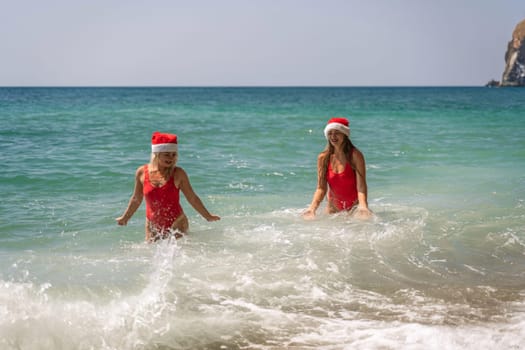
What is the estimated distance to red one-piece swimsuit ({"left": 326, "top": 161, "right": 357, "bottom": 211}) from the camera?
23.7 feet

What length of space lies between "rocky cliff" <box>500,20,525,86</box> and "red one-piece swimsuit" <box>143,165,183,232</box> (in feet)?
435

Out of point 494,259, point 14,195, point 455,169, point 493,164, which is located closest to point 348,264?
point 494,259

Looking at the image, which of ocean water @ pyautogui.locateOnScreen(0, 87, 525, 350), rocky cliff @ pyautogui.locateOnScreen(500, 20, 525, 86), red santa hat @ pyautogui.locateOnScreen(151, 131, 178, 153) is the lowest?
ocean water @ pyautogui.locateOnScreen(0, 87, 525, 350)

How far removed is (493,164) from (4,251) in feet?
35.4

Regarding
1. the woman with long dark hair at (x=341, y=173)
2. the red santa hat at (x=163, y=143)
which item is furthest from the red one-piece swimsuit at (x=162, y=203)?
the woman with long dark hair at (x=341, y=173)

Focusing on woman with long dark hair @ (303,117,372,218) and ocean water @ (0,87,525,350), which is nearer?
ocean water @ (0,87,525,350)

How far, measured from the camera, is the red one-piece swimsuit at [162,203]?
6.08 metres

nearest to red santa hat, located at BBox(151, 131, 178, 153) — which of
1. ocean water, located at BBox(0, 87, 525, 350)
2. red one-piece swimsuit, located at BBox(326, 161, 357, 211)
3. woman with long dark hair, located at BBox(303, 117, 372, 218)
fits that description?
ocean water, located at BBox(0, 87, 525, 350)

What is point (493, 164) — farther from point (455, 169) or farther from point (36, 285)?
point (36, 285)

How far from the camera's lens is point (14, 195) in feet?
31.9

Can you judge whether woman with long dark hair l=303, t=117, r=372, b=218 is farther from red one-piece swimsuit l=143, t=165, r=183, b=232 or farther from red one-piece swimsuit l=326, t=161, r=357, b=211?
red one-piece swimsuit l=143, t=165, r=183, b=232

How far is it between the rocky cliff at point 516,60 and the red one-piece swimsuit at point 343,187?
13062cm

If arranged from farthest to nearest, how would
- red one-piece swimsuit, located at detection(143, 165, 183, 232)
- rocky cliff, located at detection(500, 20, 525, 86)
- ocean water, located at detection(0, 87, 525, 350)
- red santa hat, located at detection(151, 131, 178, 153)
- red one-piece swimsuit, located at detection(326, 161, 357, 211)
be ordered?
1. rocky cliff, located at detection(500, 20, 525, 86)
2. red one-piece swimsuit, located at detection(326, 161, 357, 211)
3. red one-piece swimsuit, located at detection(143, 165, 183, 232)
4. red santa hat, located at detection(151, 131, 178, 153)
5. ocean water, located at detection(0, 87, 525, 350)

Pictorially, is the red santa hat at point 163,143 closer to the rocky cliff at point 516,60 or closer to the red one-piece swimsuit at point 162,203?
the red one-piece swimsuit at point 162,203
